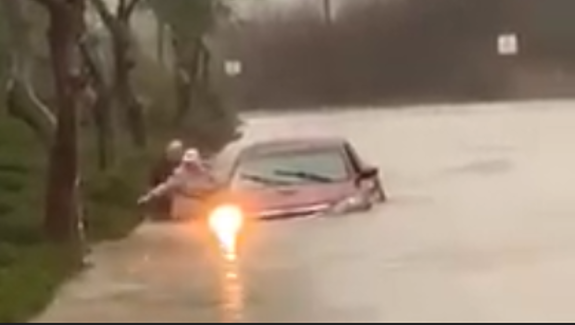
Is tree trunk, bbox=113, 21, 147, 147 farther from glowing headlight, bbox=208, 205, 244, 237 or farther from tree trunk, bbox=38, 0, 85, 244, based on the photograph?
tree trunk, bbox=38, 0, 85, 244

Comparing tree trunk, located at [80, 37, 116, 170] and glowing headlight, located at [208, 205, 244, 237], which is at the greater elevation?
glowing headlight, located at [208, 205, 244, 237]

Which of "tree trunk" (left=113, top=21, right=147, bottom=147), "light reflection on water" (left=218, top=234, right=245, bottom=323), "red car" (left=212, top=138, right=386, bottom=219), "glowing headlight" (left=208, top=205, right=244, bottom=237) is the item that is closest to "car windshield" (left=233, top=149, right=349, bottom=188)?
"red car" (left=212, top=138, right=386, bottom=219)

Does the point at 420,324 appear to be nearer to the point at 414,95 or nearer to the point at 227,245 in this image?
the point at 227,245

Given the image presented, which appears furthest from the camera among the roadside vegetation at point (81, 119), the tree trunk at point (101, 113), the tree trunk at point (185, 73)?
the tree trunk at point (185, 73)

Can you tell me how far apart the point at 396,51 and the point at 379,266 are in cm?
6791

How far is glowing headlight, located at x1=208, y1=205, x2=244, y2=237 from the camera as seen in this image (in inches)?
843

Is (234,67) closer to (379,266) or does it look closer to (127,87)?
(127,87)

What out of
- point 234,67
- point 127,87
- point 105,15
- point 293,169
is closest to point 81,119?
point 293,169

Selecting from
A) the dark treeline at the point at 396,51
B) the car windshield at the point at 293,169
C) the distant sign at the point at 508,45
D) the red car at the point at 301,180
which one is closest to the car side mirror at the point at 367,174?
the red car at the point at 301,180

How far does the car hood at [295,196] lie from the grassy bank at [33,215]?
1.54 m

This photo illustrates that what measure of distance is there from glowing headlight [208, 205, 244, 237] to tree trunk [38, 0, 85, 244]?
2437 mm

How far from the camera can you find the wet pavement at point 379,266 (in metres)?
14.5

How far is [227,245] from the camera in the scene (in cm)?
2025

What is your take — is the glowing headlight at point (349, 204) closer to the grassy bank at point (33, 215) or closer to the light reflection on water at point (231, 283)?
the light reflection on water at point (231, 283)
